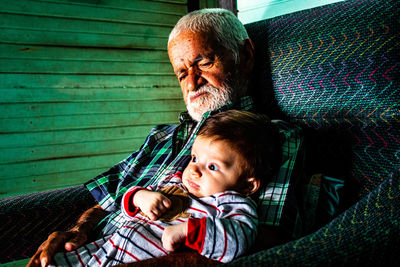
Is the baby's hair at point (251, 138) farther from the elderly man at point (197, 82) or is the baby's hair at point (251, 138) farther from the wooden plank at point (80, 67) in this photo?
the wooden plank at point (80, 67)

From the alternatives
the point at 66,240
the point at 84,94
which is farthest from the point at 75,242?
the point at 84,94

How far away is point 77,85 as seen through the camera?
264 cm

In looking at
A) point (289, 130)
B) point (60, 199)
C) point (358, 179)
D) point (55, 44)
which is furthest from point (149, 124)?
point (358, 179)

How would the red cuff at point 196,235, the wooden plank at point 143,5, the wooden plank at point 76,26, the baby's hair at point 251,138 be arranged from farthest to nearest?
the wooden plank at point 143,5 → the wooden plank at point 76,26 → the baby's hair at point 251,138 → the red cuff at point 196,235

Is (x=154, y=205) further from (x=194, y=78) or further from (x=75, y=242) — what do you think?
(x=194, y=78)

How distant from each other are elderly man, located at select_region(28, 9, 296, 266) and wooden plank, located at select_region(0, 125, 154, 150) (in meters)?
1.42

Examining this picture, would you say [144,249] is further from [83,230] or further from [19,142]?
[19,142]

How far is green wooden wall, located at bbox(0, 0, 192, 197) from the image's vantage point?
2.43 meters

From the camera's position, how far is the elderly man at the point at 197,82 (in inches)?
52.2

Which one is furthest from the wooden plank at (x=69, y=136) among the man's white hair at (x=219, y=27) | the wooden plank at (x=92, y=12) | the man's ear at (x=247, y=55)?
the man's ear at (x=247, y=55)

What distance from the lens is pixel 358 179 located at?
3.51 ft

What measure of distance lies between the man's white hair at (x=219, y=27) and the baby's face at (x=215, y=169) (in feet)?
2.05

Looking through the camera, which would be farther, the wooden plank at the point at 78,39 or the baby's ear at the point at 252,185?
the wooden plank at the point at 78,39

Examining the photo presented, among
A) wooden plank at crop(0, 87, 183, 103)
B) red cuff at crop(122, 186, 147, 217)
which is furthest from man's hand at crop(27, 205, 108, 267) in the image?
wooden plank at crop(0, 87, 183, 103)
